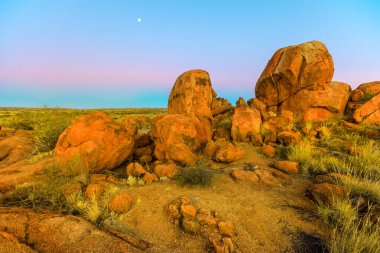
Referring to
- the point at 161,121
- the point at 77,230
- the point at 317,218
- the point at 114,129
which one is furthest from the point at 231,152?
the point at 77,230

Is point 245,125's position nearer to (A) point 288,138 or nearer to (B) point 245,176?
(A) point 288,138

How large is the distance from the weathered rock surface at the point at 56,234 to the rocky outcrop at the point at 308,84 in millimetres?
10741

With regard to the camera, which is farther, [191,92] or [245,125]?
[191,92]

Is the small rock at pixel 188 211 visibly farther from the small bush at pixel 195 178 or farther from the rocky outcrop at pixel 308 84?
the rocky outcrop at pixel 308 84

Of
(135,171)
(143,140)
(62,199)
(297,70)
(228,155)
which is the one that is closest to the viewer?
(62,199)

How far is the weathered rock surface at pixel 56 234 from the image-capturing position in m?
2.87

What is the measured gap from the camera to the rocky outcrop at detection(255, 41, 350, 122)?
10688mm

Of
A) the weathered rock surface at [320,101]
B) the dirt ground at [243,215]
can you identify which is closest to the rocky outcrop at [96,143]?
the dirt ground at [243,215]

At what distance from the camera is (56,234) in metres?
3.03

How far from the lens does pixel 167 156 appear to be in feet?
23.8

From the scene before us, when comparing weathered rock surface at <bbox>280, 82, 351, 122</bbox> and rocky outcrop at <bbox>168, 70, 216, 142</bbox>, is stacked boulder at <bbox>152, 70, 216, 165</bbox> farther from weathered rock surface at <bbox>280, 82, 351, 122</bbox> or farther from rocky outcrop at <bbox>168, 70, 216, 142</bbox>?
weathered rock surface at <bbox>280, 82, 351, 122</bbox>

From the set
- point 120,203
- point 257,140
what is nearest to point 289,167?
point 257,140

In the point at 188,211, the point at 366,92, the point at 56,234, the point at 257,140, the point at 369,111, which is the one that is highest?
the point at 366,92

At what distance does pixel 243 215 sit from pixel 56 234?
3.23 metres
